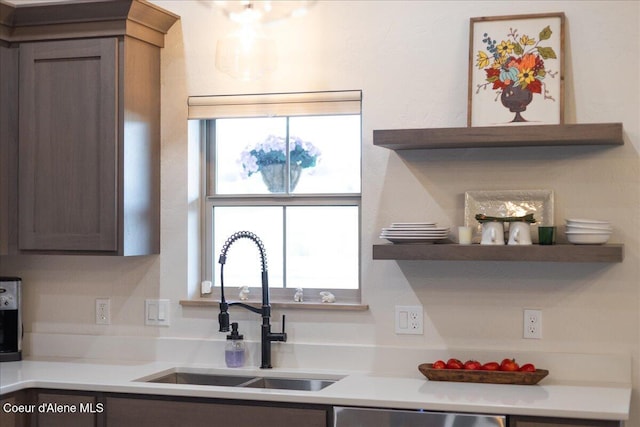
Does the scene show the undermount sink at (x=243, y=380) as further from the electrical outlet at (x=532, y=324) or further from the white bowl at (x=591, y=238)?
the white bowl at (x=591, y=238)

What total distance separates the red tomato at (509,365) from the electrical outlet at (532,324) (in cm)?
15

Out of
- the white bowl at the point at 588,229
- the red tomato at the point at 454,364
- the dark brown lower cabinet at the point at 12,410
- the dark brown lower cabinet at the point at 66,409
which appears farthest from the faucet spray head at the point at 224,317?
the white bowl at the point at 588,229

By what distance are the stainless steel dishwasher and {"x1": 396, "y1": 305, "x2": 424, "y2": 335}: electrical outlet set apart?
625 millimetres

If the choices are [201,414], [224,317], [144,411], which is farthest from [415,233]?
[144,411]

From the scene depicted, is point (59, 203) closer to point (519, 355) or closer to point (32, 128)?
point (32, 128)

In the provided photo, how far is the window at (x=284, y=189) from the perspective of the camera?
3.77 m

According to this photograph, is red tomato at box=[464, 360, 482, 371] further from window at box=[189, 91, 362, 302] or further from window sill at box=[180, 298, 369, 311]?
window at box=[189, 91, 362, 302]

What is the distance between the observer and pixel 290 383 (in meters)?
3.58

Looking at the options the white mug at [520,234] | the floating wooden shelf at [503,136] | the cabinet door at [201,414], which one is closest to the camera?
the cabinet door at [201,414]

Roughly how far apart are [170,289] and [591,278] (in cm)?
173

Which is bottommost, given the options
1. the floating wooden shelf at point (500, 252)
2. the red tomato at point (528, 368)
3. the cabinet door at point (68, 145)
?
the red tomato at point (528, 368)

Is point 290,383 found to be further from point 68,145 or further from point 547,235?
point 68,145

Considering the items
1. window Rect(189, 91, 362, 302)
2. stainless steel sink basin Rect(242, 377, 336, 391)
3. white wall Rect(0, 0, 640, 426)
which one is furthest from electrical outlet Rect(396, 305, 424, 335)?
stainless steel sink basin Rect(242, 377, 336, 391)

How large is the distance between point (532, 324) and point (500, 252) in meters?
0.37
